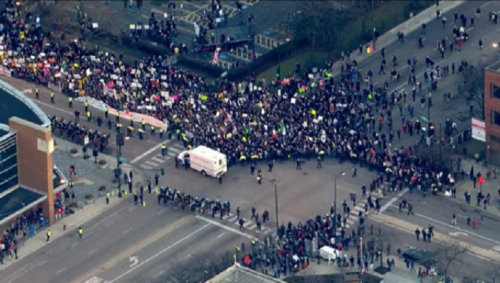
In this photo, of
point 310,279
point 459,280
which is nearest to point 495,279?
point 459,280

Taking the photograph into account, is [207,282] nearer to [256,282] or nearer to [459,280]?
[256,282]

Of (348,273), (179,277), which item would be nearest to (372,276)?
(348,273)

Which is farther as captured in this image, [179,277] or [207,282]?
[179,277]

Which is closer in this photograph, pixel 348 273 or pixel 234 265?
pixel 234 265

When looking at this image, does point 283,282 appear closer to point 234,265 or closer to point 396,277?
point 234,265

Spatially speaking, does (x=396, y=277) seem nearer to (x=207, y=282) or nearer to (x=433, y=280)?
(x=433, y=280)
